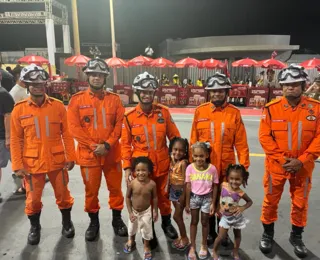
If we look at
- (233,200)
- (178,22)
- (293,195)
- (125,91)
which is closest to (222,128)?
(233,200)

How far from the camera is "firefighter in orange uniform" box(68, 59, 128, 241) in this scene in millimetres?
3336

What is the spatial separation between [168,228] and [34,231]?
1614 millimetres

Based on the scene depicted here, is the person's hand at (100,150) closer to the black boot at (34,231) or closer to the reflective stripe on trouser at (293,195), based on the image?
the black boot at (34,231)

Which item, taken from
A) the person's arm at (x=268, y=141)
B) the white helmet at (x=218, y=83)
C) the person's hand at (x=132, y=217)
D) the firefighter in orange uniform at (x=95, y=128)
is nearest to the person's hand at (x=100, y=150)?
the firefighter in orange uniform at (x=95, y=128)

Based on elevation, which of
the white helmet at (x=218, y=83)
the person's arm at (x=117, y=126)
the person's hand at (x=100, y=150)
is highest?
the white helmet at (x=218, y=83)

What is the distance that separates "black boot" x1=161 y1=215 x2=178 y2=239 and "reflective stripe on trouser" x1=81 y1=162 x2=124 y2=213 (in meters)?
0.58

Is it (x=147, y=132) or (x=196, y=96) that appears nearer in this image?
(x=147, y=132)

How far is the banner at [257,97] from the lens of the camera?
13703mm

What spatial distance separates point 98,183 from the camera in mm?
3486

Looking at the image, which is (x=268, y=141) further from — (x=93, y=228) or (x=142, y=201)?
(x=93, y=228)

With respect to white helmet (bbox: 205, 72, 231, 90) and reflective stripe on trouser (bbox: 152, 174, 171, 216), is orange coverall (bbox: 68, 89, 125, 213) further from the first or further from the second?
white helmet (bbox: 205, 72, 231, 90)

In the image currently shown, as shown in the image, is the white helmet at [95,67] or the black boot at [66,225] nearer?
the white helmet at [95,67]

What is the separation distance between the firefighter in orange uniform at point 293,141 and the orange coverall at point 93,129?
5.52 feet

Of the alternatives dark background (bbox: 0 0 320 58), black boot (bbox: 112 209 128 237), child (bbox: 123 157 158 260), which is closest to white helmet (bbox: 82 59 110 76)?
child (bbox: 123 157 158 260)
